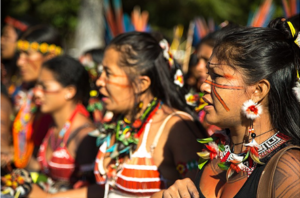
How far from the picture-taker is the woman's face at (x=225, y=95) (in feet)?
6.96

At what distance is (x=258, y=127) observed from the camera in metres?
2.14

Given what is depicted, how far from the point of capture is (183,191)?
2.11m

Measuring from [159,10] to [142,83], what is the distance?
12.5m

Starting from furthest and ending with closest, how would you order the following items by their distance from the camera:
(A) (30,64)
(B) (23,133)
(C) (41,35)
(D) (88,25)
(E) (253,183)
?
(D) (88,25) < (C) (41,35) < (A) (30,64) < (B) (23,133) < (E) (253,183)

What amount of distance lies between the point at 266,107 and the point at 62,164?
2.37 metres

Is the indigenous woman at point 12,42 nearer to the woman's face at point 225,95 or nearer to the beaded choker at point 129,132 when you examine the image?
the beaded choker at point 129,132

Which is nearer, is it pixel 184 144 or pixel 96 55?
pixel 184 144

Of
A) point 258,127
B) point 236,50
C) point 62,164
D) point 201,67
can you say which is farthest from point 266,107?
point 62,164

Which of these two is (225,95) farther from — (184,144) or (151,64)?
(151,64)

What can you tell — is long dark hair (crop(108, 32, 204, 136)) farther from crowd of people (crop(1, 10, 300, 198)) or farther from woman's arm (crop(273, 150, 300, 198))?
woman's arm (crop(273, 150, 300, 198))

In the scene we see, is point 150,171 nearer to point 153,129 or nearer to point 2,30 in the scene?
point 153,129

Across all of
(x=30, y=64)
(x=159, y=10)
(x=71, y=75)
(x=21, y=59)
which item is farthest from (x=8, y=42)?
(x=159, y=10)

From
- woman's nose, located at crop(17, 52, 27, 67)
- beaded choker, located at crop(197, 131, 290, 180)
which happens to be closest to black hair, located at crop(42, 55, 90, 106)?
woman's nose, located at crop(17, 52, 27, 67)

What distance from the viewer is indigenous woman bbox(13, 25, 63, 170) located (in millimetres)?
4992
